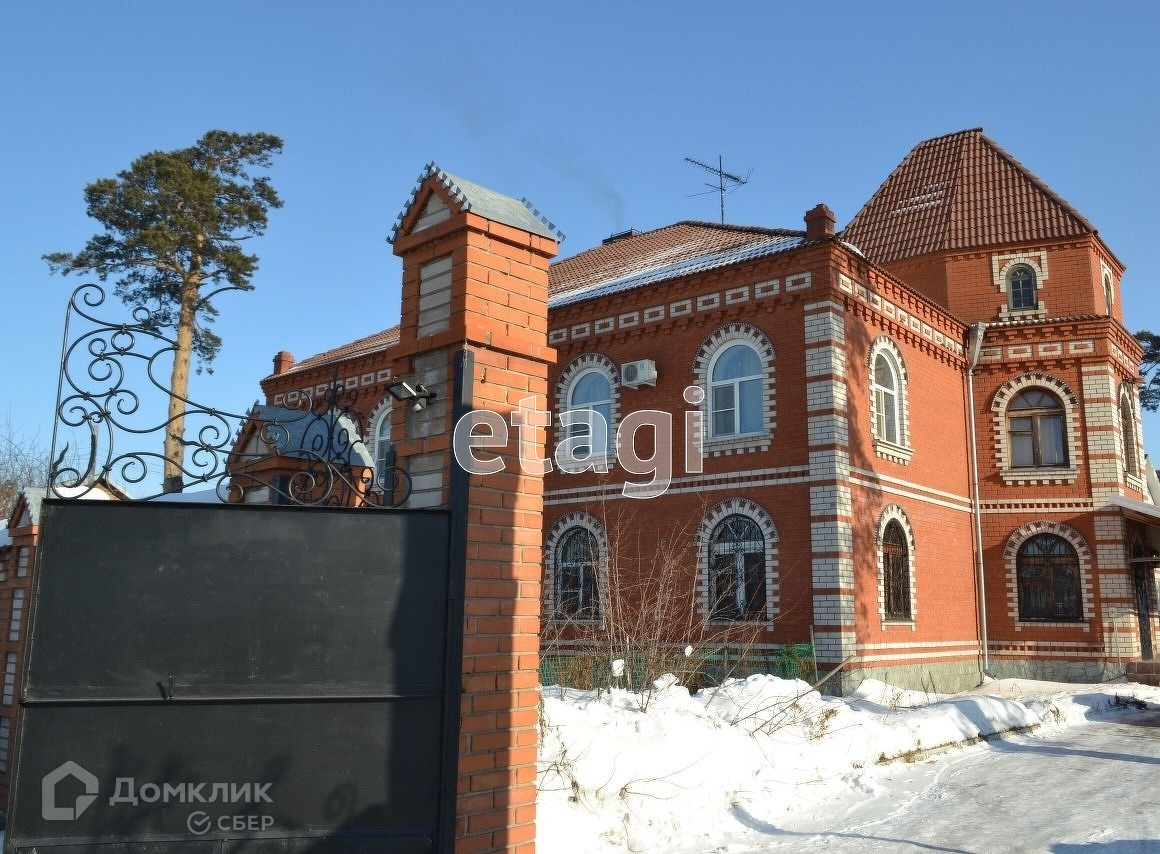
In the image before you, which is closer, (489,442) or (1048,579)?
(489,442)

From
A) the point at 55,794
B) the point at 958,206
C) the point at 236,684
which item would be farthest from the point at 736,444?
the point at 55,794

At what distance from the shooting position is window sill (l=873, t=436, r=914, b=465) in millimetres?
15562

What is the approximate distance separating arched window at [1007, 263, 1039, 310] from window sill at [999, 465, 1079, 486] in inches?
137

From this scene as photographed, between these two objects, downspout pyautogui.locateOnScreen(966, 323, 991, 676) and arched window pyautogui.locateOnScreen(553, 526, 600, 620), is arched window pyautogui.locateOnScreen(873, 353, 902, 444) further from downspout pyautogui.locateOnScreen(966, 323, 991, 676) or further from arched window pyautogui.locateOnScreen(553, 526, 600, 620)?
arched window pyautogui.locateOnScreen(553, 526, 600, 620)

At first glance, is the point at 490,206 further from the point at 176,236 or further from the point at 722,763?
the point at 176,236

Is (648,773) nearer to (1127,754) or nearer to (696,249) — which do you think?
(1127,754)

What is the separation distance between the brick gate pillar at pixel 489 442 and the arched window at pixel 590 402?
504 inches

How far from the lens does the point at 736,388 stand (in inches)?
623

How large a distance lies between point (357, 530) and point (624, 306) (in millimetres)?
13978

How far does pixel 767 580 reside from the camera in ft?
47.9

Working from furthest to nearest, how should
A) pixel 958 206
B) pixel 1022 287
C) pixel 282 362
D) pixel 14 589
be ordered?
pixel 282 362 → pixel 958 206 → pixel 1022 287 → pixel 14 589

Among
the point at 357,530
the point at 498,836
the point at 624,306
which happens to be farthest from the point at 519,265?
the point at 624,306

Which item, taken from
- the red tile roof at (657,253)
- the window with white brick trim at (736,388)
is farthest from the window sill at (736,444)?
the red tile roof at (657,253)

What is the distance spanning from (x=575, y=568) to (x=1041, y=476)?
935 cm
